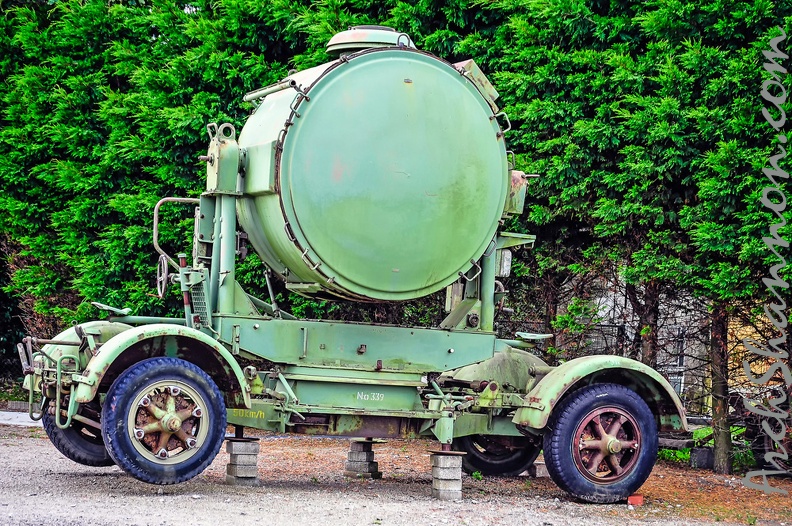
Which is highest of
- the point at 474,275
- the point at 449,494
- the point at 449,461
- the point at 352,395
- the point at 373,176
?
the point at 373,176

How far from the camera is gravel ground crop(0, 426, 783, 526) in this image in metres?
6.29

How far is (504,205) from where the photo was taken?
27.9 feet

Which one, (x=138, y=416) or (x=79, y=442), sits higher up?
(x=138, y=416)

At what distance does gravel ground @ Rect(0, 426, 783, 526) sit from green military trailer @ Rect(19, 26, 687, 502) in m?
0.35

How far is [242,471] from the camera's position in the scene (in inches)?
308

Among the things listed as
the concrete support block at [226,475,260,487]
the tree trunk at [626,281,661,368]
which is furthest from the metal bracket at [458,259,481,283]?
the tree trunk at [626,281,661,368]

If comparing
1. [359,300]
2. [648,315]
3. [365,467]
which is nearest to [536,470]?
[365,467]

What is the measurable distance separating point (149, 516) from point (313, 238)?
2320 millimetres

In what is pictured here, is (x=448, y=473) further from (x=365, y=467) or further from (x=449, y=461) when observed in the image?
(x=365, y=467)

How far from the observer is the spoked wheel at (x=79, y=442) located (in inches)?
318

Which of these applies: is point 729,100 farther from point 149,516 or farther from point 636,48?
point 149,516

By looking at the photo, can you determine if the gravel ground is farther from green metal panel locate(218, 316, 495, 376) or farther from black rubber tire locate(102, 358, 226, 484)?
green metal panel locate(218, 316, 495, 376)

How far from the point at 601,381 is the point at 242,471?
9.21ft

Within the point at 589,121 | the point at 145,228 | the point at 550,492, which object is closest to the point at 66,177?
the point at 145,228
